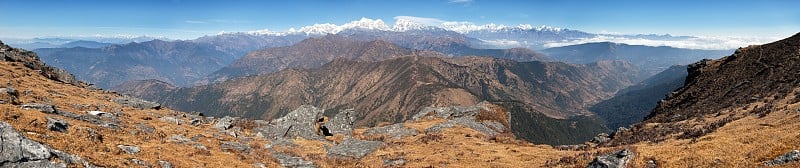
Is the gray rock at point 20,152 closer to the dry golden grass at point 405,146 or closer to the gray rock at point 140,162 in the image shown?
the dry golden grass at point 405,146

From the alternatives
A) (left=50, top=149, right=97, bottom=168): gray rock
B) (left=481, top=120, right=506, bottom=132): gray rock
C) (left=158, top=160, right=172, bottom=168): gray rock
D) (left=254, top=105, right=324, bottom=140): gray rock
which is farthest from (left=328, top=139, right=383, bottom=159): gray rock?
(left=481, top=120, right=506, bottom=132): gray rock

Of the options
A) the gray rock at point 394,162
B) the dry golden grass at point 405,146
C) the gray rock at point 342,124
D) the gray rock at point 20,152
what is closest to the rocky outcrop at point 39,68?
the dry golden grass at point 405,146

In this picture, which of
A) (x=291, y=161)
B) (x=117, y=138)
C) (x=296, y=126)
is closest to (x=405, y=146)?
(x=296, y=126)

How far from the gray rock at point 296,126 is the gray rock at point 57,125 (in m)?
19.0

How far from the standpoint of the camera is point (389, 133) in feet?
185

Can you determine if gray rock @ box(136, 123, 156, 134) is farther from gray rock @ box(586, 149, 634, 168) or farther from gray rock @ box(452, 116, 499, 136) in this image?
gray rock @ box(452, 116, 499, 136)

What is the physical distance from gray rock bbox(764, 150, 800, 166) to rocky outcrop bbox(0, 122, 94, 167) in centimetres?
3308

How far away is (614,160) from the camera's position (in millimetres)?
25969

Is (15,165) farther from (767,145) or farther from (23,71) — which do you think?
(23,71)

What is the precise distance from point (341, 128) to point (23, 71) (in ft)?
158

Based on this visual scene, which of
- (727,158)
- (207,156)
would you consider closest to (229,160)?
(207,156)

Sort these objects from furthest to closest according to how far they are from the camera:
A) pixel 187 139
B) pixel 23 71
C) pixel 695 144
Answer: pixel 23 71 < pixel 187 139 < pixel 695 144

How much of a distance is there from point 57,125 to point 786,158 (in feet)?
140

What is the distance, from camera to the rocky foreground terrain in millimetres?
23844
